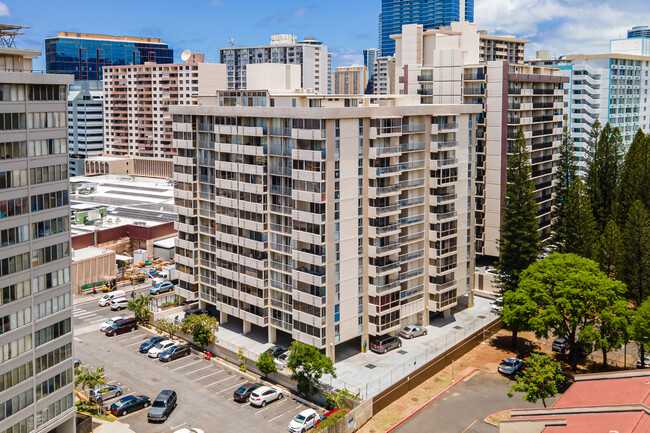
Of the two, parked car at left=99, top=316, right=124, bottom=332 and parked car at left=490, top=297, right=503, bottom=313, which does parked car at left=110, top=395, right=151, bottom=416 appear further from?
parked car at left=490, top=297, right=503, bottom=313

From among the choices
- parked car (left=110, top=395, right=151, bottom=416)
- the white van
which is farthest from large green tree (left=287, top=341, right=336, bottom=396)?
the white van

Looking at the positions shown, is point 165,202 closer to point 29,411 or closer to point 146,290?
point 146,290

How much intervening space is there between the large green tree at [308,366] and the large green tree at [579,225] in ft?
113

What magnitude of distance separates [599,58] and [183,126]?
309ft

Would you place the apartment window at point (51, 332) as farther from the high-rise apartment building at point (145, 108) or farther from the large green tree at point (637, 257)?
the high-rise apartment building at point (145, 108)

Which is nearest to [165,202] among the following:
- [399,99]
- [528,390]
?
[399,99]

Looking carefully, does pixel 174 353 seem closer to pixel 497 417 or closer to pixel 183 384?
pixel 183 384

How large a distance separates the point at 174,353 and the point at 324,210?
21.3 m

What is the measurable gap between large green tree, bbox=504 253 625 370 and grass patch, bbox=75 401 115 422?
36671 mm

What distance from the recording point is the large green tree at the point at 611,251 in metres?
68.8

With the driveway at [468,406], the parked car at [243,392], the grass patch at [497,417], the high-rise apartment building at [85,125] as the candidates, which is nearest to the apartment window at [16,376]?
the parked car at [243,392]

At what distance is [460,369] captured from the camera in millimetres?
59656

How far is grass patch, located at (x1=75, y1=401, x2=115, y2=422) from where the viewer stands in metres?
50.6

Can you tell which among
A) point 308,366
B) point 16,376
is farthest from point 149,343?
point 16,376
